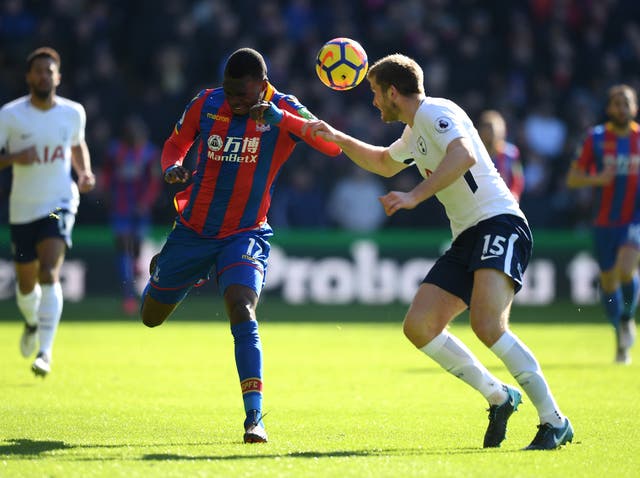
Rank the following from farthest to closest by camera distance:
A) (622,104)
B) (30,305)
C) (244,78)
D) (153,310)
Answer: (622,104) → (30,305) → (153,310) → (244,78)

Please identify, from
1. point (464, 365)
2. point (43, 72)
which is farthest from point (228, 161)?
point (43, 72)

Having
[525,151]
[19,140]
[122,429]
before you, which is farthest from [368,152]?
[525,151]

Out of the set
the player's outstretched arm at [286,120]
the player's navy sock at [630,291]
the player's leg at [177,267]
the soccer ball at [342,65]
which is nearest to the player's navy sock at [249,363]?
the player's leg at [177,267]

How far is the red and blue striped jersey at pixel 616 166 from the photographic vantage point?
13219 mm

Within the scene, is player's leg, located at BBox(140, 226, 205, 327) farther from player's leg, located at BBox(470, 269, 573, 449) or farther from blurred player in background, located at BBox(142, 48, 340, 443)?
player's leg, located at BBox(470, 269, 573, 449)

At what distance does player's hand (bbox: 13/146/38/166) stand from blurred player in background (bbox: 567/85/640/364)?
5.77 meters

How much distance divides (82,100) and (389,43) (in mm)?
5758

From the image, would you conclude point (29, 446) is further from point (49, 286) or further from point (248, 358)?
point (49, 286)

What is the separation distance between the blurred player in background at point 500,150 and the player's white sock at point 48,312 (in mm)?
5152

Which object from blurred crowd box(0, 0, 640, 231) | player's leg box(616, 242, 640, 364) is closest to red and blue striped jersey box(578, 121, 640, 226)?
player's leg box(616, 242, 640, 364)

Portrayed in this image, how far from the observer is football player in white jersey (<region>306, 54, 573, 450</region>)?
7145 mm

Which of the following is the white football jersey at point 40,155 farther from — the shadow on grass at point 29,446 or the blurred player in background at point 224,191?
the shadow on grass at point 29,446

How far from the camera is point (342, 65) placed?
8.23 metres

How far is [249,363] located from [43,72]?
458 centimetres
